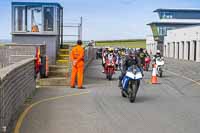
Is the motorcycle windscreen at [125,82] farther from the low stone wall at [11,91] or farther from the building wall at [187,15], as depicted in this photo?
the building wall at [187,15]

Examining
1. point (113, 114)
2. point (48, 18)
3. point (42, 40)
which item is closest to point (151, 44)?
point (48, 18)

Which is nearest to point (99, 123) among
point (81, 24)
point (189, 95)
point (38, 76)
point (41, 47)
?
point (189, 95)

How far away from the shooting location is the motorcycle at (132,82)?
47.1 ft

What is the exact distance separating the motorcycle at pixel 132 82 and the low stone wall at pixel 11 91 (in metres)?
3.01

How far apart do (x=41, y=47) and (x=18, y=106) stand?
1172 cm

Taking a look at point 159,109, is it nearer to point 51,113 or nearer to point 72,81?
point 51,113

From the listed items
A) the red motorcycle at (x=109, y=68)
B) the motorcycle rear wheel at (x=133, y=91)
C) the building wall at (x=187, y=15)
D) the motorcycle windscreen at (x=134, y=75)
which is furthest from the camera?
the building wall at (x=187, y=15)

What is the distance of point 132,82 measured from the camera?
48.0ft

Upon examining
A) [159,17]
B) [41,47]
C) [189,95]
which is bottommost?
[189,95]

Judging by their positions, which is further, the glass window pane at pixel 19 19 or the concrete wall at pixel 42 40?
the glass window pane at pixel 19 19

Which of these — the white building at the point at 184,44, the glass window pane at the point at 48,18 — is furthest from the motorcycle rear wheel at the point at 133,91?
the white building at the point at 184,44

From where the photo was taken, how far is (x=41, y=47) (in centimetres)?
2359

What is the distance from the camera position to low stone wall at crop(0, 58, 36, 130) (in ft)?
28.5

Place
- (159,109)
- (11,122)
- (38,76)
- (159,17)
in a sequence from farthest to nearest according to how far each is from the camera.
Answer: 1. (159,17)
2. (38,76)
3. (159,109)
4. (11,122)
